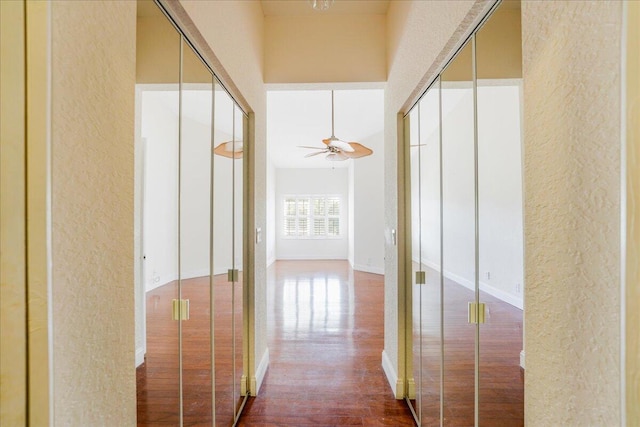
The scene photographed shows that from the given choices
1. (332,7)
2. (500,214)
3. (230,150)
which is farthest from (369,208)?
(500,214)

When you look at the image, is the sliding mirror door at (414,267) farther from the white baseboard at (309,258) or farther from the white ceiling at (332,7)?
the white baseboard at (309,258)

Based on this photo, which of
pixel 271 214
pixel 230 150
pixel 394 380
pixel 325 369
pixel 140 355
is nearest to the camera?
pixel 140 355

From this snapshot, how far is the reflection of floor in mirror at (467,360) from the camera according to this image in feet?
3.48

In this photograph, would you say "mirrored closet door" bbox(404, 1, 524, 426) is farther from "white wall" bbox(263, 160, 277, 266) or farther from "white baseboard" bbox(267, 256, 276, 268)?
"white wall" bbox(263, 160, 277, 266)

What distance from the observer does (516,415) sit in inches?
39.8

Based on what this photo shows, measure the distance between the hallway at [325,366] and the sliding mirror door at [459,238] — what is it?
782 mm

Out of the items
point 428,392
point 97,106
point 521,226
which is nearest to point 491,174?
point 521,226

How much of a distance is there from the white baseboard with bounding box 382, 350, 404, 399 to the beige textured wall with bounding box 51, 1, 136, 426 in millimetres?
1896

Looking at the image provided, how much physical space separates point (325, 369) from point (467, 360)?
1618mm

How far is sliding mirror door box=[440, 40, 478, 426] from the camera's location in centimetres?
136

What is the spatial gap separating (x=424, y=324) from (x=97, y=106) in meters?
1.93

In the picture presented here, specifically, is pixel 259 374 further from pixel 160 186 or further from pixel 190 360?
pixel 160 186

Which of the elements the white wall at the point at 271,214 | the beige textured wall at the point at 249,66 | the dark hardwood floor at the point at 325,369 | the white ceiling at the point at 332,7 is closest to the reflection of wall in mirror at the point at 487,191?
the dark hardwood floor at the point at 325,369

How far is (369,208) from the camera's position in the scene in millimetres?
7566
